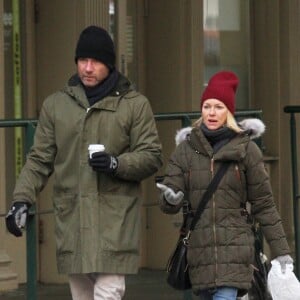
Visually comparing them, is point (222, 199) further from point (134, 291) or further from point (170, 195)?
point (134, 291)

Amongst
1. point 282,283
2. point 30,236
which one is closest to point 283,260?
point 282,283

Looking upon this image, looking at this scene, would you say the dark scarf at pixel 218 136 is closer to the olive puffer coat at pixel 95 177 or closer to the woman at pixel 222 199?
the woman at pixel 222 199

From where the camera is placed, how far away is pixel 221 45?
11633 mm

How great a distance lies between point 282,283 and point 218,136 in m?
0.84

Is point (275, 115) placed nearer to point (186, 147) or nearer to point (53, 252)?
point (53, 252)

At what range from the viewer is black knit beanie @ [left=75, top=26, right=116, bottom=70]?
21.8 ft

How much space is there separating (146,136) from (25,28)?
3.32m

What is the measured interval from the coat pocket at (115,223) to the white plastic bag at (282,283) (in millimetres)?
758

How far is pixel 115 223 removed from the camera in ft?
21.7

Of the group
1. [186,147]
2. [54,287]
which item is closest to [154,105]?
[54,287]

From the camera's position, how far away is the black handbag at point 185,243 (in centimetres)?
662

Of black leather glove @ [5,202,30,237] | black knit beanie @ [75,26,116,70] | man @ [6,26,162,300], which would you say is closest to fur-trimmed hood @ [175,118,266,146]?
man @ [6,26,162,300]

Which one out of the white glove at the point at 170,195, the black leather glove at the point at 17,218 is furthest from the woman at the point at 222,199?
the black leather glove at the point at 17,218

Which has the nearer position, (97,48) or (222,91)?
(97,48)
